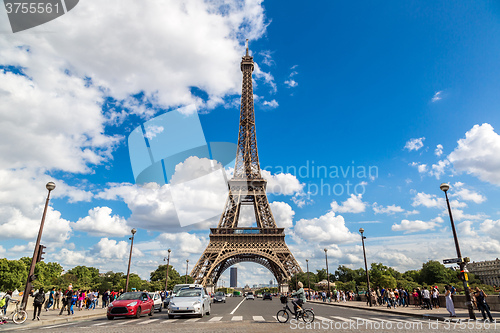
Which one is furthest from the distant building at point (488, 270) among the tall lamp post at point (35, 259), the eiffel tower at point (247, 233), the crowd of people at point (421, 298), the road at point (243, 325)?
the tall lamp post at point (35, 259)

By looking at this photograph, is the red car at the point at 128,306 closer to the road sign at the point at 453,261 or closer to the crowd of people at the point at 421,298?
the crowd of people at the point at 421,298

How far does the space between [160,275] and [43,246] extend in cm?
12464

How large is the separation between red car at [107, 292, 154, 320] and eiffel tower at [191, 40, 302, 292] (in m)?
41.2

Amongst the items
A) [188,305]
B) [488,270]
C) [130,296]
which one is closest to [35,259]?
[130,296]

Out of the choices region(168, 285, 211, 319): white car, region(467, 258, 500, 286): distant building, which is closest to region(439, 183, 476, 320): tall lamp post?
region(168, 285, 211, 319): white car

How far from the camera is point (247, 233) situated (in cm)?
6594

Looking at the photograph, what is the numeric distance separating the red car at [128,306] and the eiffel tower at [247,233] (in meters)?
41.2

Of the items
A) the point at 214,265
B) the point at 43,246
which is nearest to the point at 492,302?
the point at 43,246

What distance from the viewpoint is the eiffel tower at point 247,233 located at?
61812 mm

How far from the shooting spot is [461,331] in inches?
421

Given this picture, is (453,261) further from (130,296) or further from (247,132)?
(247,132)

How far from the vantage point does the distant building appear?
137000 millimetres

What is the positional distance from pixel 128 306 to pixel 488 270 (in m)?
177

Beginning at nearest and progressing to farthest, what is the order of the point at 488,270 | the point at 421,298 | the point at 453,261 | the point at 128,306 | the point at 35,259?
the point at 35,259 < the point at 453,261 < the point at 128,306 < the point at 421,298 < the point at 488,270
